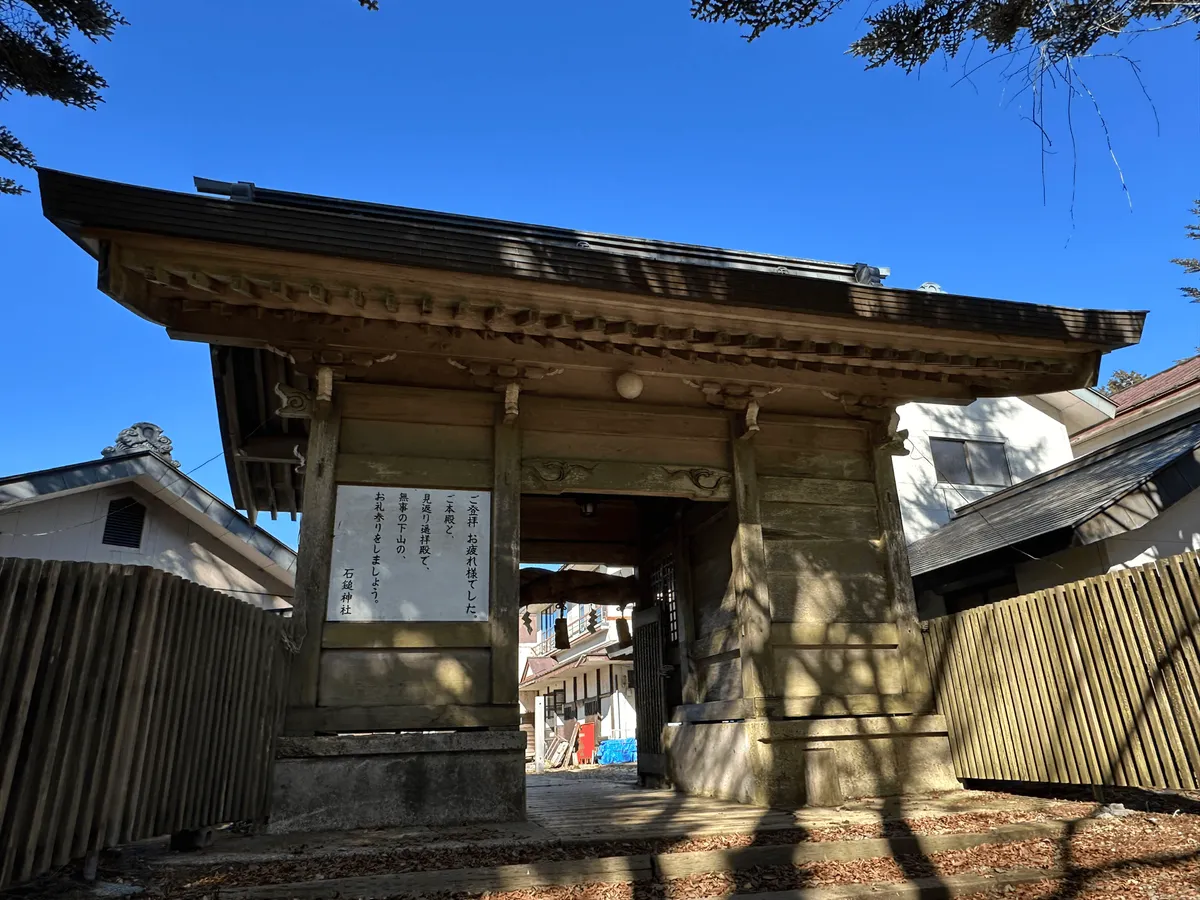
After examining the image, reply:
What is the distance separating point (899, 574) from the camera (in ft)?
24.5

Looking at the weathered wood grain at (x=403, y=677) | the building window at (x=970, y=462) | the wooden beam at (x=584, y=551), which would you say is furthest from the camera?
the building window at (x=970, y=462)

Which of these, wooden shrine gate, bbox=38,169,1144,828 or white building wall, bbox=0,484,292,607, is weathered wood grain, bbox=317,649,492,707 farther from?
white building wall, bbox=0,484,292,607

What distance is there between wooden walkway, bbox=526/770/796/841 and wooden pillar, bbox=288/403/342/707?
204cm

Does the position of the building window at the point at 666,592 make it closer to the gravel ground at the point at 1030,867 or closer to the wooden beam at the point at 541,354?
the wooden beam at the point at 541,354

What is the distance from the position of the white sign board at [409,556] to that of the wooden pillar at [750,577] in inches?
92.6

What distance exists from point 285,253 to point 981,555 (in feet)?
29.7

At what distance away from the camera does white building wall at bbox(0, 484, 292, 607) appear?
12.4 meters

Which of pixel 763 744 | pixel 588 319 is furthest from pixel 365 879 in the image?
pixel 588 319

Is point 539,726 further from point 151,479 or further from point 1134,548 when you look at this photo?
point 1134,548

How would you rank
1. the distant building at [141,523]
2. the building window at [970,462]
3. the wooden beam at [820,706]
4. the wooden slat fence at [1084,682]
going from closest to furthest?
the wooden slat fence at [1084,682] < the wooden beam at [820,706] < the distant building at [141,523] < the building window at [970,462]

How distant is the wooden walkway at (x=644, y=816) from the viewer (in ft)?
16.1

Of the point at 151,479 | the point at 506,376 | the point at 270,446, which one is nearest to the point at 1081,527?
the point at 506,376

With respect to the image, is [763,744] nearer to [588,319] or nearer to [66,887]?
[588,319]

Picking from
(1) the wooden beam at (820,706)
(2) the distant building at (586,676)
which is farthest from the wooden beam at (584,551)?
(2) the distant building at (586,676)
